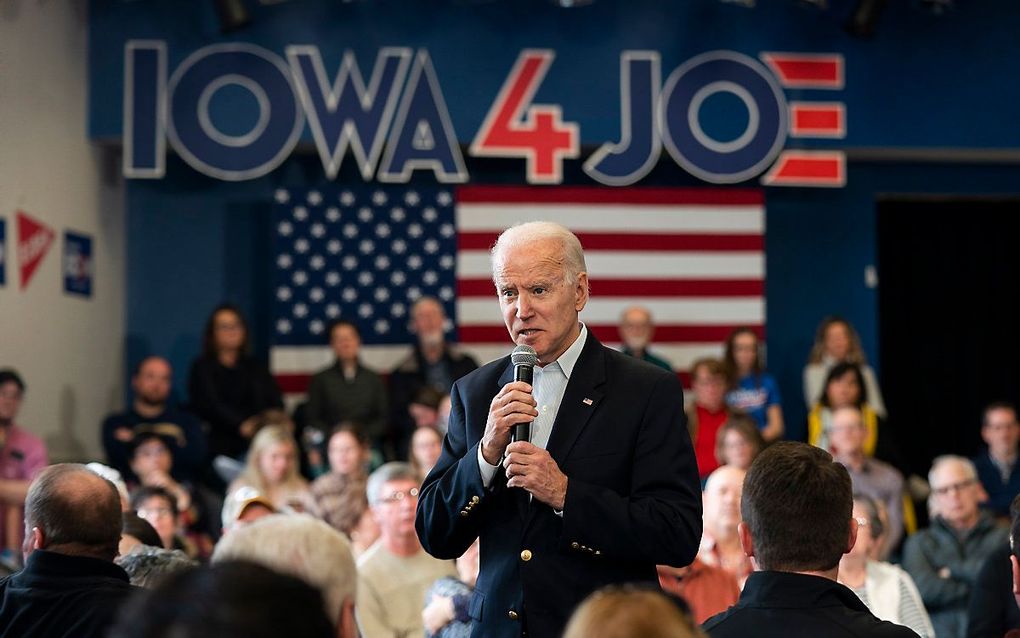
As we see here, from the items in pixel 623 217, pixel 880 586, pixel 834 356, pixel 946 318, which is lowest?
pixel 880 586

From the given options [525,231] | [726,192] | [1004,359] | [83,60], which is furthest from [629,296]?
[525,231]

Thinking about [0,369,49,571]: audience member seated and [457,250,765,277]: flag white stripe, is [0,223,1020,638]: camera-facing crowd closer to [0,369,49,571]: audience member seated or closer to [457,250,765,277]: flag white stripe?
[0,369,49,571]: audience member seated

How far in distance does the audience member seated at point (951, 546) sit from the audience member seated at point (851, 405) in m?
1.30

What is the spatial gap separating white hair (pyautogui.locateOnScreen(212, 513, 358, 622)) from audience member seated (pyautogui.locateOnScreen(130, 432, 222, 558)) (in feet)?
15.1

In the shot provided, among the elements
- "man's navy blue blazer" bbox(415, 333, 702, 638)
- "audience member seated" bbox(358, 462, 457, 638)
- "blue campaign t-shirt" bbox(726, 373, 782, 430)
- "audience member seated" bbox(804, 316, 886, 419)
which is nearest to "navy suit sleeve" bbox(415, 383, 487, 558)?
"man's navy blue blazer" bbox(415, 333, 702, 638)

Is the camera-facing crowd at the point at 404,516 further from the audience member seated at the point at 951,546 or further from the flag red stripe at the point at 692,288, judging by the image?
the flag red stripe at the point at 692,288

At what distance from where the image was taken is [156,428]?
7.29 meters

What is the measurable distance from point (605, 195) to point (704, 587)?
465 centimetres

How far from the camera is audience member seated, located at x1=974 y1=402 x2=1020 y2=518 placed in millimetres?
7457

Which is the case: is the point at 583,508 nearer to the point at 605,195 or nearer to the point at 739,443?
the point at 739,443

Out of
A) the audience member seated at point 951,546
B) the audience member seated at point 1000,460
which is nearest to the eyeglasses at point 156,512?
the audience member seated at point 951,546

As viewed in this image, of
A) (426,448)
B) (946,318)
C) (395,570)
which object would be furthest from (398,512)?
(946,318)

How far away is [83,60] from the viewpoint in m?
8.26

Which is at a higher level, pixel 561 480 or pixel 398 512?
pixel 561 480
